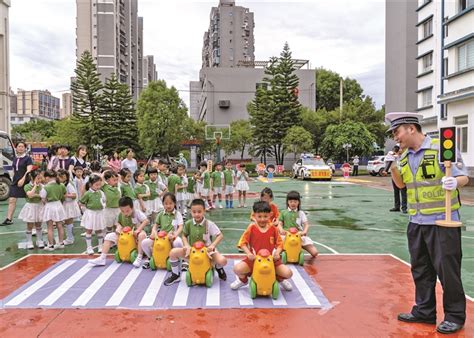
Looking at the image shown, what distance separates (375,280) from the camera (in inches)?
210

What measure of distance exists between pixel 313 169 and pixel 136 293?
21677 mm

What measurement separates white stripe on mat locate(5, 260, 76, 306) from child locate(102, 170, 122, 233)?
1.04 metres

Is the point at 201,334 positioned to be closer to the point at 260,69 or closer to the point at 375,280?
the point at 375,280

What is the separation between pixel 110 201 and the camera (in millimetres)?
7066

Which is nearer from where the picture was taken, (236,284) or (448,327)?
(448,327)

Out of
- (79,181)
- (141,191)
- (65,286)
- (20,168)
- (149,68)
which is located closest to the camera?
(65,286)

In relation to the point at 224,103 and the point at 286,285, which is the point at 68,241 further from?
the point at 224,103

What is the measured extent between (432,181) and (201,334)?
8.15 ft

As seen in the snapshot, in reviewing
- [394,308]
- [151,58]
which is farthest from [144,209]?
[151,58]

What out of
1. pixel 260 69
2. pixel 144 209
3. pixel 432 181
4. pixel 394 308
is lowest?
pixel 394 308

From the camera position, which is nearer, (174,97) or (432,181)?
(432,181)

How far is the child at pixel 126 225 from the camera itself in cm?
594

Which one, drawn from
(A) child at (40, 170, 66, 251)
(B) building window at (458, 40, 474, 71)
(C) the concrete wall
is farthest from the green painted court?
(C) the concrete wall

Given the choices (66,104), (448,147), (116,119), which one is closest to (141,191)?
(448,147)
